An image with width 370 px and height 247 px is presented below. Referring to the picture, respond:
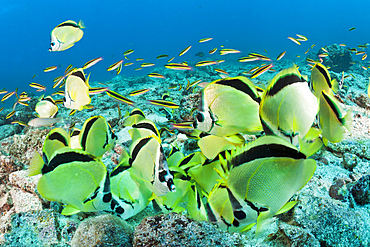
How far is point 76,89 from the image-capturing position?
2.66m

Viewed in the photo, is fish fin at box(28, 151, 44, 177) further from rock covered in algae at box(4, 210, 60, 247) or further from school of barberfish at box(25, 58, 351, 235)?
rock covered in algae at box(4, 210, 60, 247)

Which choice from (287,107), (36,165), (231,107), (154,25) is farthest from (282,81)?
(154,25)

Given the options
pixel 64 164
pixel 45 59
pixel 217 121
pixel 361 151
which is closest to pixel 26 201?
pixel 64 164

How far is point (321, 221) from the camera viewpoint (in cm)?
136

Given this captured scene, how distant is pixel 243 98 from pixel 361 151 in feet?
7.80

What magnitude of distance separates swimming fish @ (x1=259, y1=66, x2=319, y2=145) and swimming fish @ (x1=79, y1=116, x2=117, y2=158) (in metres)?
1.64

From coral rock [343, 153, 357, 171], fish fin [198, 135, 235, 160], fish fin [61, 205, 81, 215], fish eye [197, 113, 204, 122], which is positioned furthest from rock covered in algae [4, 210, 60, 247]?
coral rock [343, 153, 357, 171]

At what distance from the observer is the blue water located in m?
92.8

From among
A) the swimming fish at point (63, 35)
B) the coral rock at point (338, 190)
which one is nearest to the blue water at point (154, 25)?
the swimming fish at point (63, 35)

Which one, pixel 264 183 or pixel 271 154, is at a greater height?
pixel 271 154

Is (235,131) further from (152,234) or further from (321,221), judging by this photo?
(321,221)

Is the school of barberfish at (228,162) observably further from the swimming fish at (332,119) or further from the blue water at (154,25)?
the blue water at (154,25)

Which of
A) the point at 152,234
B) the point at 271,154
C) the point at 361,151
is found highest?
the point at 271,154

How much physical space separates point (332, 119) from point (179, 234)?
1.30 metres
